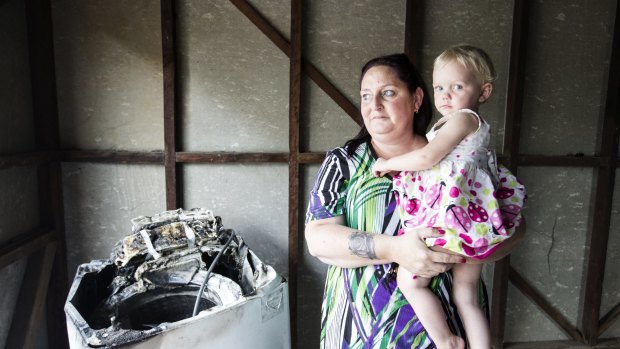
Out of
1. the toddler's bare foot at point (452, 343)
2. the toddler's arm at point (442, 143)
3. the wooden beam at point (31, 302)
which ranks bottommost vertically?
the wooden beam at point (31, 302)

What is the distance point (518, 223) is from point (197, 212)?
1.58 m

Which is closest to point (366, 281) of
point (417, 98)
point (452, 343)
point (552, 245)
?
point (452, 343)

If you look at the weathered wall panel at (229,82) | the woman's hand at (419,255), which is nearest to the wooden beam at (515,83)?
the weathered wall panel at (229,82)

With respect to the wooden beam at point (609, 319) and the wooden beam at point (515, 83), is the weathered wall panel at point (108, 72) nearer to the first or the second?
the wooden beam at point (515, 83)

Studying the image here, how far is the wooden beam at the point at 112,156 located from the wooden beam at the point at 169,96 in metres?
0.07

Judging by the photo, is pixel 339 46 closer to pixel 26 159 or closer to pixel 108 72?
pixel 108 72

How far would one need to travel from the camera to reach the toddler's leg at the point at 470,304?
3.67ft

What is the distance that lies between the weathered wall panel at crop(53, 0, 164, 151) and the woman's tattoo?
183 cm

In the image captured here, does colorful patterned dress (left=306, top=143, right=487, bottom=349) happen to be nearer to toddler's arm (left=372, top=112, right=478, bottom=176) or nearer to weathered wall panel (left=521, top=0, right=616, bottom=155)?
toddler's arm (left=372, top=112, right=478, bottom=176)

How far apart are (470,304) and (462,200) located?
13.6 inches

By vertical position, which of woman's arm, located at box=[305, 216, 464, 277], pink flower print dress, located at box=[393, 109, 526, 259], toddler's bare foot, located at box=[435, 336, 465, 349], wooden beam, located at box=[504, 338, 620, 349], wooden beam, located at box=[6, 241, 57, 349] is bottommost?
wooden beam, located at box=[504, 338, 620, 349]

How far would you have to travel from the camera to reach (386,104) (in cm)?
113

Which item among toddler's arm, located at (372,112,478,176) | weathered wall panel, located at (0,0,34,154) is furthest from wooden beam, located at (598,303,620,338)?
weathered wall panel, located at (0,0,34,154)

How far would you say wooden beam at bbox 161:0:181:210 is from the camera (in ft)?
7.72
